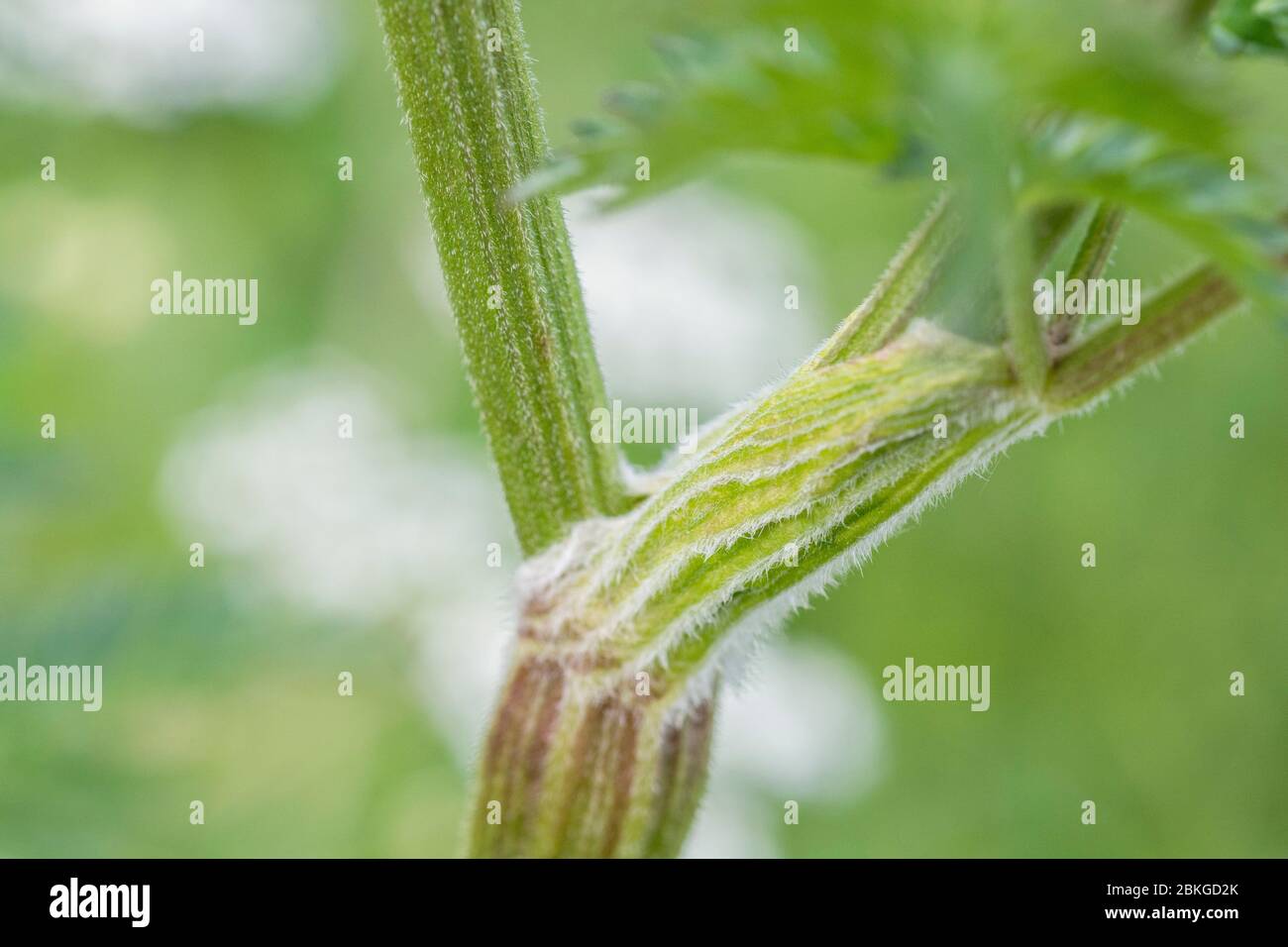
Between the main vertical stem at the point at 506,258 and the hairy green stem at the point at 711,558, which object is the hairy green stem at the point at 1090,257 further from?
the main vertical stem at the point at 506,258

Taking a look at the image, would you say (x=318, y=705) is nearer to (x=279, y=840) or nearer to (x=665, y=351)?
(x=279, y=840)

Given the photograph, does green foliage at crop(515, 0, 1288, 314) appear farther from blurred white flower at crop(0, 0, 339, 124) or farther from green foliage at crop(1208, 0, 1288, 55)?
blurred white flower at crop(0, 0, 339, 124)

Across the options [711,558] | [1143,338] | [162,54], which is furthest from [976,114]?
[162,54]

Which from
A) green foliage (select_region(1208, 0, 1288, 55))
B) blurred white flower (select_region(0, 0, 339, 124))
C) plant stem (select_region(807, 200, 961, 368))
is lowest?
plant stem (select_region(807, 200, 961, 368))

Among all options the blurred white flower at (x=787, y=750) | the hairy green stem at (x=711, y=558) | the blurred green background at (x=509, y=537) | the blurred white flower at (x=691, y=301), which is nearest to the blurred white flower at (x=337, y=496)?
the blurred green background at (x=509, y=537)

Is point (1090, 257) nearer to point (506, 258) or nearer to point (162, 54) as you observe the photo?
point (506, 258)

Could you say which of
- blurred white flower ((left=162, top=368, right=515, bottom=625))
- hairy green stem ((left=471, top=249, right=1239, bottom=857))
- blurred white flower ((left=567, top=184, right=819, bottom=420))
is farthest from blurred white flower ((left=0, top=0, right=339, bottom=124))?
hairy green stem ((left=471, top=249, right=1239, bottom=857))

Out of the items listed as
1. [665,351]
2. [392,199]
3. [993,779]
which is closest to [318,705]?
[665,351]
